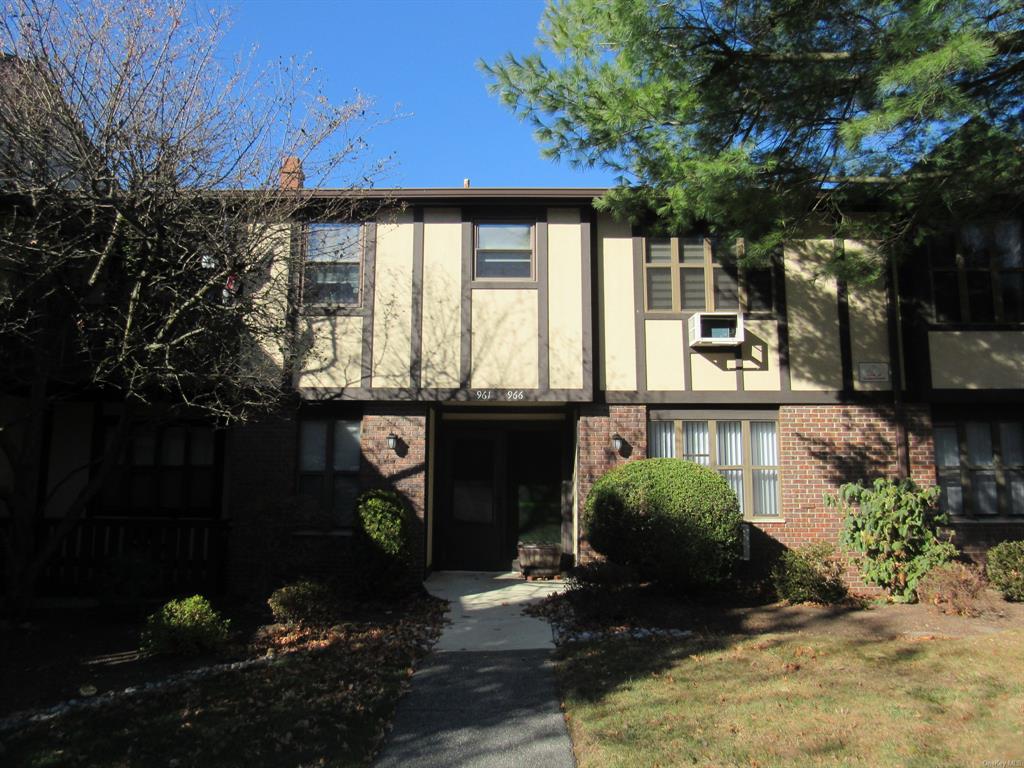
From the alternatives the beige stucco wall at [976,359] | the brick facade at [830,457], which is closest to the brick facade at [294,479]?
the brick facade at [830,457]

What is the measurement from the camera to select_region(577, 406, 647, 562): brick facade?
10.7 meters

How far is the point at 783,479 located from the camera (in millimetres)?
10578

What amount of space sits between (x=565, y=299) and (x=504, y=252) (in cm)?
117

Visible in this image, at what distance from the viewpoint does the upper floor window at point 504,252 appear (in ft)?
36.2

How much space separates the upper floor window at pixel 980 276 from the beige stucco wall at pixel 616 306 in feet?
14.3

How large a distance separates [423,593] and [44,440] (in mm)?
6279

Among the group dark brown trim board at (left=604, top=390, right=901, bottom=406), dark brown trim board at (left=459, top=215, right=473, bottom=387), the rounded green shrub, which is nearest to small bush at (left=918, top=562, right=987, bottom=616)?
the rounded green shrub

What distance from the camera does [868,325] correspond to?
10.8 m

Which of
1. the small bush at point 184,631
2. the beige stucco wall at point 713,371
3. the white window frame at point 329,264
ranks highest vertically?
the white window frame at point 329,264

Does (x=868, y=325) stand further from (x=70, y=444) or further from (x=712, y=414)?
(x=70, y=444)

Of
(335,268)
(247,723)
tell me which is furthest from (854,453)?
(247,723)

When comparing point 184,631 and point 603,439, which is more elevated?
point 603,439

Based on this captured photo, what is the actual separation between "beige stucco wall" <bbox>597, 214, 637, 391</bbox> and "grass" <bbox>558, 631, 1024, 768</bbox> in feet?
13.9

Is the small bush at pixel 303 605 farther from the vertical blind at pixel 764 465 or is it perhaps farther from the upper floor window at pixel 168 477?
the vertical blind at pixel 764 465
